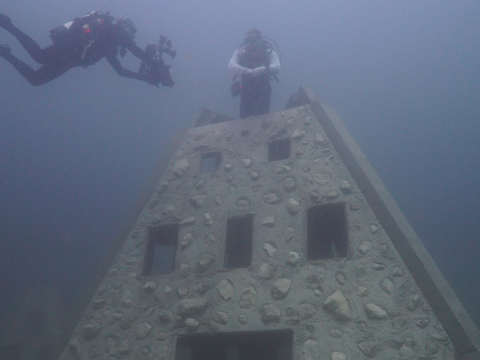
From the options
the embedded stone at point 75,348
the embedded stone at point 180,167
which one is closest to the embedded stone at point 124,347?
the embedded stone at point 75,348

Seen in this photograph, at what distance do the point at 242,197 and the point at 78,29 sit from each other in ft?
13.5

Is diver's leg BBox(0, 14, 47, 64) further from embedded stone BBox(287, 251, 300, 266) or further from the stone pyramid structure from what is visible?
embedded stone BBox(287, 251, 300, 266)

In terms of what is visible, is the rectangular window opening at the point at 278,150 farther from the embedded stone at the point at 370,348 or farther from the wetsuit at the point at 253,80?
the embedded stone at the point at 370,348

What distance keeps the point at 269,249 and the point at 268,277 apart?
1.51 ft

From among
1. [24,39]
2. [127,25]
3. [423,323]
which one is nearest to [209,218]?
[423,323]

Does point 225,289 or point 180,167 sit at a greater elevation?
point 180,167

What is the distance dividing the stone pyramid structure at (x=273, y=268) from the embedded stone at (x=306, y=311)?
0.01 meters

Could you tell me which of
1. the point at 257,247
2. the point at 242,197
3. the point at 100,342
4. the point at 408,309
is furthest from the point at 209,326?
the point at 408,309

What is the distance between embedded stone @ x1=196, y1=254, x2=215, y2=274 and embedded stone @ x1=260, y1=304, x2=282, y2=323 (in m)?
1.17

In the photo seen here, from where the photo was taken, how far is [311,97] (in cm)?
761

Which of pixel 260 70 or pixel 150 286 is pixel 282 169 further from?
pixel 150 286

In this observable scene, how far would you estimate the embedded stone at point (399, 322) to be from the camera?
4.48m

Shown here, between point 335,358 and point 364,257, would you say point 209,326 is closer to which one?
point 335,358

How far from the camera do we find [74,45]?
6258 millimetres
